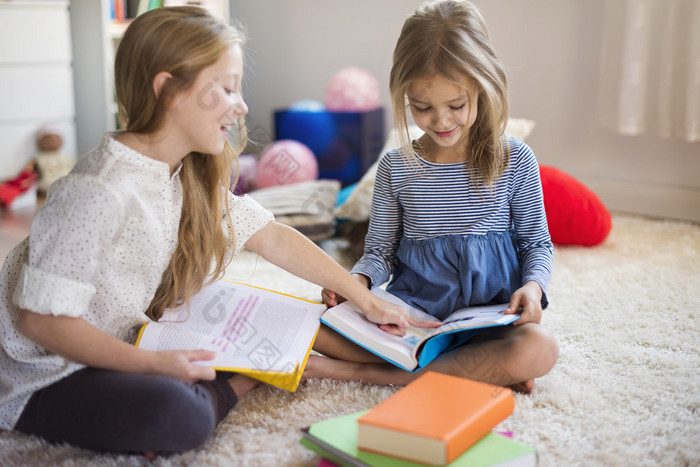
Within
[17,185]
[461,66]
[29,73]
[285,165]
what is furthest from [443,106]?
[29,73]

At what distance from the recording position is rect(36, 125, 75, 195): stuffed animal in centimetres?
272

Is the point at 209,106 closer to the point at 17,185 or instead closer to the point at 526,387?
the point at 526,387

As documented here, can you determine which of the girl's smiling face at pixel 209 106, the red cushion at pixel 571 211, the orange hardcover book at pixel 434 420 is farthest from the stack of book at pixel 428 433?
the red cushion at pixel 571 211

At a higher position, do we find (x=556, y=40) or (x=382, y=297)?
(x=556, y=40)

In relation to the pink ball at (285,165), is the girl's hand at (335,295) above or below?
above

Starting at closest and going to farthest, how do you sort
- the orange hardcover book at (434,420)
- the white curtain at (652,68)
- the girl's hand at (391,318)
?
1. the orange hardcover book at (434,420)
2. the girl's hand at (391,318)
3. the white curtain at (652,68)

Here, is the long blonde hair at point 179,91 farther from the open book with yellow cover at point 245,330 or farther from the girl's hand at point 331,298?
the girl's hand at point 331,298

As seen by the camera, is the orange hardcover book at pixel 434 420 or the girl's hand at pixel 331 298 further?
the girl's hand at pixel 331 298

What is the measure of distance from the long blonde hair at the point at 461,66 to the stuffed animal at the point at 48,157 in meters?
1.98

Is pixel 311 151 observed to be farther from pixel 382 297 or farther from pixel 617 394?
pixel 617 394

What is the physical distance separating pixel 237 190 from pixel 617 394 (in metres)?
1.51

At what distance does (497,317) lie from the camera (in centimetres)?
99

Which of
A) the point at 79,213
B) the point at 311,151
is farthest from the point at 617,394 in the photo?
the point at 311,151

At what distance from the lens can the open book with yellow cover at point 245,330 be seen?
0.94 metres
